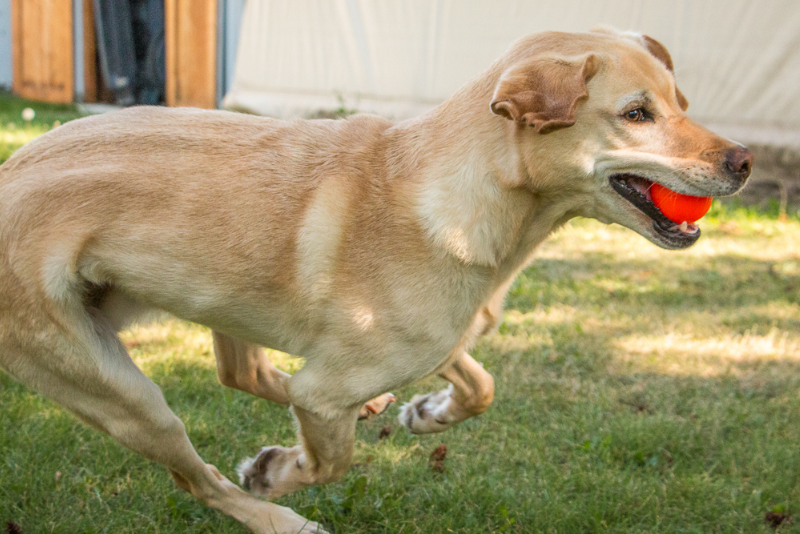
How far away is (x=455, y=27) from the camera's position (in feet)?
30.9

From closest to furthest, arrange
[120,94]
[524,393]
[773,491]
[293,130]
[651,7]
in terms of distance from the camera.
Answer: [293,130]
[773,491]
[524,393]
[651,7]
[120,94]

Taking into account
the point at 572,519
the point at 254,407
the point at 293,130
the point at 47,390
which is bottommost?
the point at 254,407

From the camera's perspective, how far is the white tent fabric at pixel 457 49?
7844 mm

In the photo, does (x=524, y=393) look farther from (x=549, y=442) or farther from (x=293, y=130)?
(x=293, y=130)

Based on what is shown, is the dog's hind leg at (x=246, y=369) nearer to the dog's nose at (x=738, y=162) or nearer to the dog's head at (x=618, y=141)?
the dog's head at (x=618, y=141)

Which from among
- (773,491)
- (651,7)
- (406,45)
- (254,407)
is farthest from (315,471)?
(406,45)

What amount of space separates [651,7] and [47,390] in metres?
7.43

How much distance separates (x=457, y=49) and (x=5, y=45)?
38.5 feet

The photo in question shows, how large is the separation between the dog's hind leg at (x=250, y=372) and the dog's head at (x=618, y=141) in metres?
1.40

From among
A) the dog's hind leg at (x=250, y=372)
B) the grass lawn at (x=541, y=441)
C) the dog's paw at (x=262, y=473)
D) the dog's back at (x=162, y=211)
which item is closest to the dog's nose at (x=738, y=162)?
the dog's back at (x=162, y=211)

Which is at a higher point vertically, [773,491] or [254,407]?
[773,491]

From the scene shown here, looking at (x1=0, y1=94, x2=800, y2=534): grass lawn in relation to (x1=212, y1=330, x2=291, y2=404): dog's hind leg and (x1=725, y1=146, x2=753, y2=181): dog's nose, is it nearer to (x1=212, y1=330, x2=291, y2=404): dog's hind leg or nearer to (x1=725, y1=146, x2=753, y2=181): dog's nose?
(x1=212, y1=330, x2=291, y2=404): dog's hind leg

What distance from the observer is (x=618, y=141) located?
258 cm

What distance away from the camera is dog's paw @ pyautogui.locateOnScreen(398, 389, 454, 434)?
3.46 metres
